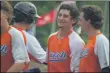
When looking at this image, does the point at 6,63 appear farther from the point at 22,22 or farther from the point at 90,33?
the point at 90,33

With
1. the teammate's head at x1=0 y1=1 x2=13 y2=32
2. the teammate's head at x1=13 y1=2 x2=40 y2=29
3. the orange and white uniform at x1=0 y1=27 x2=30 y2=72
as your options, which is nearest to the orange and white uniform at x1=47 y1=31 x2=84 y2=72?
the teammate's head at x1=13 y1=2 x2=40 y2=29

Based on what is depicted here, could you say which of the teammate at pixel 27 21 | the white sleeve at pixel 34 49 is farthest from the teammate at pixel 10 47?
the white sleeve at pixel 34 49

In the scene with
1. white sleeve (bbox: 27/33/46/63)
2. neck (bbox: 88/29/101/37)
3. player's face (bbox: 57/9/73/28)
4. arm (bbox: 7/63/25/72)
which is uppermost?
player's face (bbox: 57/9/73/28)

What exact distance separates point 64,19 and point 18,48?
1.00 m

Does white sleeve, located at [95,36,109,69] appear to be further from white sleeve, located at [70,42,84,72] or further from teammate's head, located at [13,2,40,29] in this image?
teammate's head, located at [13,2,40,29]

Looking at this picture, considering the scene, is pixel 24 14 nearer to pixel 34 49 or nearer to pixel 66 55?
pixel 34 49

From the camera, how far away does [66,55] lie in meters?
4.80

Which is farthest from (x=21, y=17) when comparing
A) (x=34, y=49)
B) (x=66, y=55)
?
(x=66, y=55)

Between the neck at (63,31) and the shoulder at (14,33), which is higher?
the shoulder at (14,33)

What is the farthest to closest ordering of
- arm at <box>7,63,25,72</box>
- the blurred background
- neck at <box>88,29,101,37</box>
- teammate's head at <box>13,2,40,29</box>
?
1. the blurred background
2. neck at <box>88,29,101,37</box>
3. teammate's head at <box>13,2,40,29</box>
4. arm at <box>7,63,25,72</box>

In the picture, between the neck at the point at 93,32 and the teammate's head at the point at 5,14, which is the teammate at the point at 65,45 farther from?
the teammate's head at the point at 5,14

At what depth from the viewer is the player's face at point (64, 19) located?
4.92 metres

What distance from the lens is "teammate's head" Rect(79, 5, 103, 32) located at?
477 centimetres

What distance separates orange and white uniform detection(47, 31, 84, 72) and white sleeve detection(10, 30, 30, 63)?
748 mm
